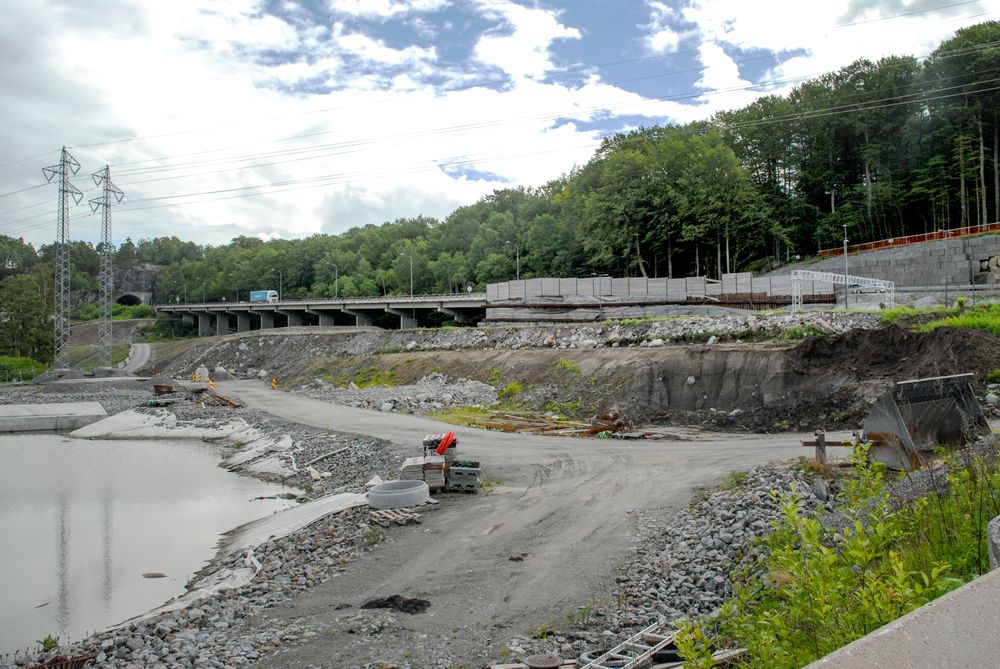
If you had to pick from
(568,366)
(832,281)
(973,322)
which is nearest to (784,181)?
(832,281)

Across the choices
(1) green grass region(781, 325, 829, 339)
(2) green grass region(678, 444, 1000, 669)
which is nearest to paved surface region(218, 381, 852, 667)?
(2) green grass region(678, 444, 1000, 669)

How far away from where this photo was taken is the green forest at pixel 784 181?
61125 mm

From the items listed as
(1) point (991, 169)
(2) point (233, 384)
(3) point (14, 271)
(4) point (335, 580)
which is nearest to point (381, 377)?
(2) point (233, 384)

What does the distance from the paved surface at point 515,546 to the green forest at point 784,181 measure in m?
47.7

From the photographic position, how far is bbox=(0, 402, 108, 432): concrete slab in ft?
144

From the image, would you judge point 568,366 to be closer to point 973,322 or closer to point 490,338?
point 490,338

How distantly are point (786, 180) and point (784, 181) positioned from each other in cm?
96

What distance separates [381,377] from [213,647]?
41395 mm

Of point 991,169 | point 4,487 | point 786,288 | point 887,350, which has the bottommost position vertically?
point 4,487

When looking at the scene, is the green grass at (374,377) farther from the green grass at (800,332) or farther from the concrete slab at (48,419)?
the green grass at (800,332)

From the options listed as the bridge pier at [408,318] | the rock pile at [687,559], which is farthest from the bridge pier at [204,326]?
the rock pile at [687,559]

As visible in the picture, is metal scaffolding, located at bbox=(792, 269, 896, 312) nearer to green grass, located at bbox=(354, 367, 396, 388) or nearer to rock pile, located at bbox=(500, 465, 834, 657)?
green grass, located at bbox=(354, 367, 396, 388)

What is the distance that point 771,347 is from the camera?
30750 mm

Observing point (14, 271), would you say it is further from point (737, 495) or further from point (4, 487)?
point (737, 495)
